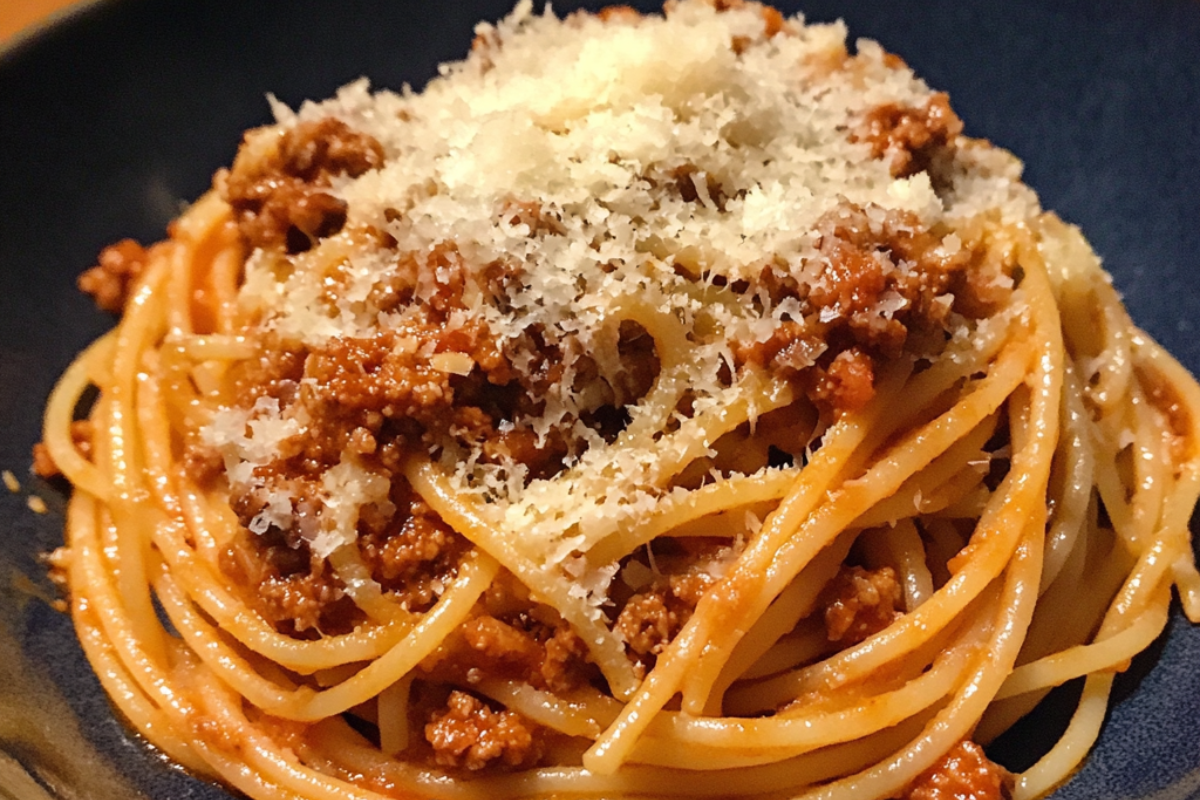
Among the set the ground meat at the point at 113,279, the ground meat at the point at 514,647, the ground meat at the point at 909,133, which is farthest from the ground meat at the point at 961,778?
the ground meat at the point at 113,279

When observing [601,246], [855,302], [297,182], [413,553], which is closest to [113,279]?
[297,182]

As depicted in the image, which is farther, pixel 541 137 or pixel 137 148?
pixel 137 148

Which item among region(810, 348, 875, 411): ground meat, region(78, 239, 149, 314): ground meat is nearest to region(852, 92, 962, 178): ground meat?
region(810, 348, 875, 411): ground meat

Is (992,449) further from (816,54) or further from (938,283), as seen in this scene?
(816,54)

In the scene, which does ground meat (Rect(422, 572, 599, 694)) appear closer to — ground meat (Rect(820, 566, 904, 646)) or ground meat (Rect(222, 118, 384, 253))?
ground meat (Rect(820, 566, 904, 646))

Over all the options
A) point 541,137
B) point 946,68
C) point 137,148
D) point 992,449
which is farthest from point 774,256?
point 137,148

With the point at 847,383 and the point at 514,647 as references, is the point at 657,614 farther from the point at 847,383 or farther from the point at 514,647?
the point at 847,383
